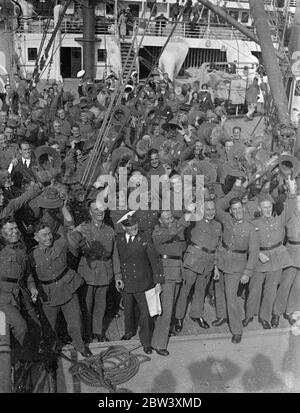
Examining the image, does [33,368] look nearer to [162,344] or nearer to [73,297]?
[73,297]

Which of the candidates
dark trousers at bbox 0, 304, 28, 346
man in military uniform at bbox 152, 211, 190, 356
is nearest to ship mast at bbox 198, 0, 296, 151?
man in military uniform at bbox 152, 211, 190, 356

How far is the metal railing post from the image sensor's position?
454cm

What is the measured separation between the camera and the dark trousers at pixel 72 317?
20.0 ft

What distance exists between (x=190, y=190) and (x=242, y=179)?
1.26 m

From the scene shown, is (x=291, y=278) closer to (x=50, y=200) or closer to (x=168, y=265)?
(x=168, y=265)

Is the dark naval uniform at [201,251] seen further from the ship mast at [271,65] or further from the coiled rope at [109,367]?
the ship mast at [271,65]

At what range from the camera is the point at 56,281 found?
5.99 meters

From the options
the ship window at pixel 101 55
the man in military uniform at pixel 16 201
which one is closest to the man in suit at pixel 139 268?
the man in military uniform at pixel 16 201

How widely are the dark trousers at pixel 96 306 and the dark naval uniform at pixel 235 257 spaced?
1.53 m

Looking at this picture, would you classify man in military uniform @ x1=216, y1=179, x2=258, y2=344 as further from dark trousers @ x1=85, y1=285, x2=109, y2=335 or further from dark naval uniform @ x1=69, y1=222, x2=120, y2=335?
dark trousers @ x1=85, y1=285, x2=109, y2=335

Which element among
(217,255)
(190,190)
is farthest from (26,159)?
(217,255)

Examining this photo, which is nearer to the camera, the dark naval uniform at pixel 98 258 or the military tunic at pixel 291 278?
the dark naval uniform at pixel 98 258

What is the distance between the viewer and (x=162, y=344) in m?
6.39

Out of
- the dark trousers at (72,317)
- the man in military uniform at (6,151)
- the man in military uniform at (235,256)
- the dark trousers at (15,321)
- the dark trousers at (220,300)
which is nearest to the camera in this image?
the dark trousers at (15,321)
